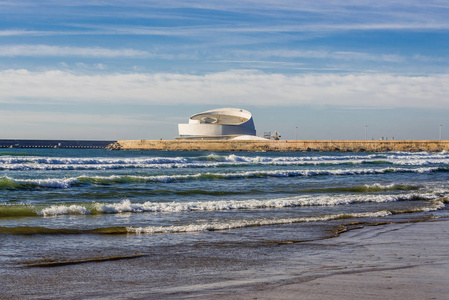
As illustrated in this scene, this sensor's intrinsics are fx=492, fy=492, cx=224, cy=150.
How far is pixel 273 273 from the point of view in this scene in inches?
202

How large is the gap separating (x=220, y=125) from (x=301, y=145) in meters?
19.0

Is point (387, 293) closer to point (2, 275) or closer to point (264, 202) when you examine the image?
point (2, 275)

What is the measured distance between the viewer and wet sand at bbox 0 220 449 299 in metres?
4.31

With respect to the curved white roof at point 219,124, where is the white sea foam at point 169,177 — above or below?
below

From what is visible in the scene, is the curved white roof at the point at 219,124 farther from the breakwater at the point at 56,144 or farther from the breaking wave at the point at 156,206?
the breaking wave at the point at 156,206

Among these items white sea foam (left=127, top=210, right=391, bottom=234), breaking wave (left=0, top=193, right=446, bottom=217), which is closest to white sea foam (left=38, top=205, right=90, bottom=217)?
breaking wave (left=0, top=193, right=446, bottom=217)

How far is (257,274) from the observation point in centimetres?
510

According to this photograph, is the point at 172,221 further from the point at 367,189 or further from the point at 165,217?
the point at 367,189

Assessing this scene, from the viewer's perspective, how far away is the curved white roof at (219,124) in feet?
306

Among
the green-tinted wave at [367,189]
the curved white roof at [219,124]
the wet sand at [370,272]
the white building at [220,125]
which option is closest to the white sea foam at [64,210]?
the wet sand at [370,272]

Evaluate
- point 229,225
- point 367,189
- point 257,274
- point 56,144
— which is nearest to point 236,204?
point 229,225

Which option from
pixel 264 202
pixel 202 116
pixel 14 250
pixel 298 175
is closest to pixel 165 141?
pixel 202 116

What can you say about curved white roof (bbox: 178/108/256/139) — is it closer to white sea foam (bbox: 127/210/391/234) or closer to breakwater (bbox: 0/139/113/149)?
breakwater (bbox: 0/139/113/149)

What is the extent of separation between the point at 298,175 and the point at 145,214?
1553 cm
